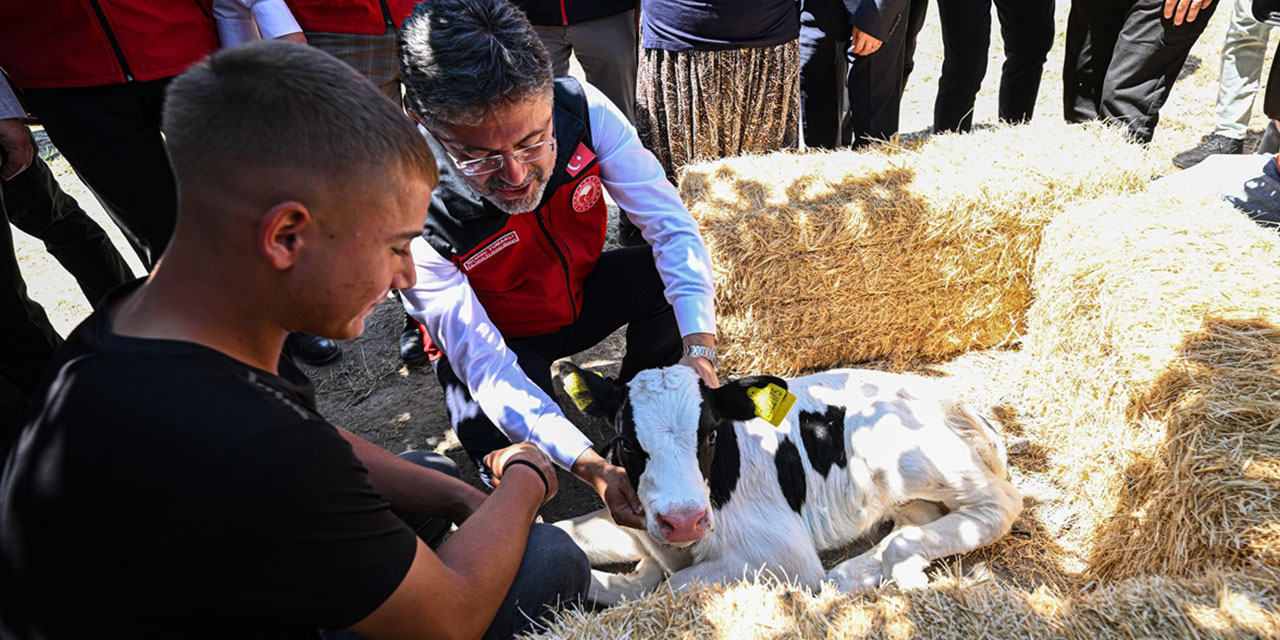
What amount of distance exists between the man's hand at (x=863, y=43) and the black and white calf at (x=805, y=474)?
9.50ft

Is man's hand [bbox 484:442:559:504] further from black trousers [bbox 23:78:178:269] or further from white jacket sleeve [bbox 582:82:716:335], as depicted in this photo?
black trousers [bbox 23:78:178:269]

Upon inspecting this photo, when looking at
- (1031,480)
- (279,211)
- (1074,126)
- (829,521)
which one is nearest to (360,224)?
(279,211)

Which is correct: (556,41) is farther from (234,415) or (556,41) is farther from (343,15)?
(234,415)

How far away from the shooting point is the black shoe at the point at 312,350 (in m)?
5.10

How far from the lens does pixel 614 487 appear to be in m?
2.87

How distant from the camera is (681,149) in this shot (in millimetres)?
5484

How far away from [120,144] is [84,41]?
1.67 ft

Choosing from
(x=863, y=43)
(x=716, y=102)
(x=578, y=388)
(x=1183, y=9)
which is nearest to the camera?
(x=578, y=388)

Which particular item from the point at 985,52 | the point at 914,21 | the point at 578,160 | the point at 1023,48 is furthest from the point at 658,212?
the point at 1023,48

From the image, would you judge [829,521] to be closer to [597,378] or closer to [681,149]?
[597,378]

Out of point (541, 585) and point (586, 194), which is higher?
point (586, 194)

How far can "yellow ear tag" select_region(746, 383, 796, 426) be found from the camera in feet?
9.29

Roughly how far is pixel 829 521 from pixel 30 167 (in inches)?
196

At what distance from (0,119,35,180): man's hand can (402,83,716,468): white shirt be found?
7.75 feet
